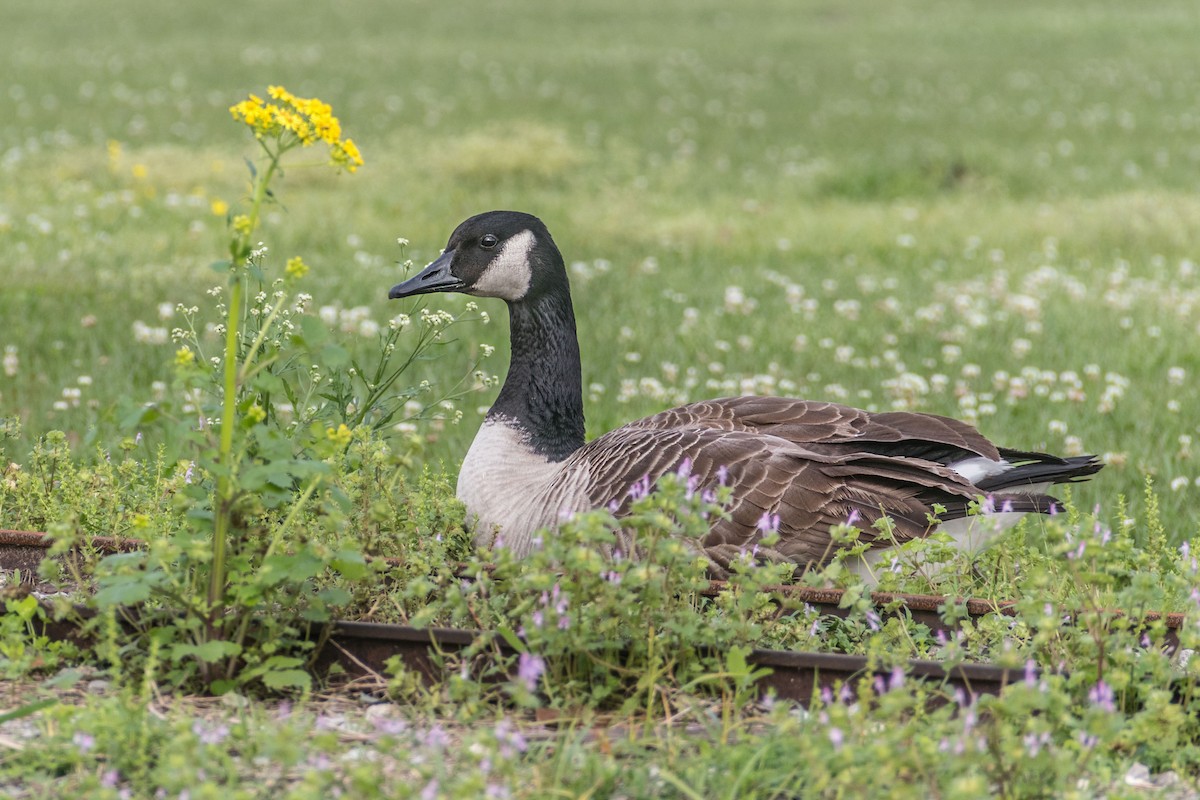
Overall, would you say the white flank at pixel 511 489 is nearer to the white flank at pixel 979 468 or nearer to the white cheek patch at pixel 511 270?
the white cheek patch at pixel 511 270

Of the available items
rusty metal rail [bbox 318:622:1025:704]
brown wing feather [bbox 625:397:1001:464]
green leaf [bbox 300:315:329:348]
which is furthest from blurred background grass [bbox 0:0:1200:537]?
brown wing feather [bbox 625:397:1001:464]

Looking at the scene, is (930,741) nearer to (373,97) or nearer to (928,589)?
(928,589)

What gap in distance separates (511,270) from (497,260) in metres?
0.06

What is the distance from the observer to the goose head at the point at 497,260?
5.21 metres

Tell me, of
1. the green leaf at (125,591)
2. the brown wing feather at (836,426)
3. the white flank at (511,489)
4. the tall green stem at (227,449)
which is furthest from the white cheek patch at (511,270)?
the green leaf at (125,591)

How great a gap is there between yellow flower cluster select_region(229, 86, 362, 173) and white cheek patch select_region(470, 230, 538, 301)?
1.64m

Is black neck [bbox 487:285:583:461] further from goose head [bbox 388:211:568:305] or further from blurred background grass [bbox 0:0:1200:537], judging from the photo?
blurred background grass [bbox 0:0:1200:537]

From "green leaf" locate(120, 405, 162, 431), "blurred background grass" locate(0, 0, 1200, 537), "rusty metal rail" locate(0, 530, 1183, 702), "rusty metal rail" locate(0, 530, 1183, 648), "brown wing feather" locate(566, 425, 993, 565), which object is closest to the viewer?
"green leaf" locate(120, 405, 162, 431)

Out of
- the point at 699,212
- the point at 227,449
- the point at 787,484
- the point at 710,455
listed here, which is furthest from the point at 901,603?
the point at 699,212

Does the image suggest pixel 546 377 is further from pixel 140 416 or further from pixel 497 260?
pixel 140 416

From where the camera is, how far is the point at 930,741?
2.86 m

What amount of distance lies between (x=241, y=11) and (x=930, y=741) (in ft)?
107

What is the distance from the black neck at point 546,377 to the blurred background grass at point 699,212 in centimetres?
100

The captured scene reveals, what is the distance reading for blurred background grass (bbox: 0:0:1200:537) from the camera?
7.28 meters
